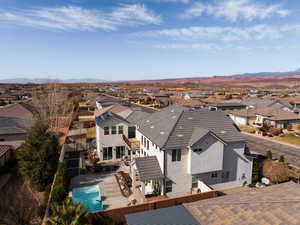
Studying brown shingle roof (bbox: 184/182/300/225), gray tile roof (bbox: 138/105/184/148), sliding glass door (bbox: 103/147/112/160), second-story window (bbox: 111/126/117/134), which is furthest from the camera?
sliding glass door (bbox: 103/147/112/160)

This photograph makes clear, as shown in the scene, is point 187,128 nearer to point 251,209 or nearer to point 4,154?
point 251,209

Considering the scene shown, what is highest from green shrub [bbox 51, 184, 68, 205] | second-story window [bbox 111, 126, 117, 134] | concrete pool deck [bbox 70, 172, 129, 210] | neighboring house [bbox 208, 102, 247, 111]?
second-story window [bbox 111, 126, 117, 134]

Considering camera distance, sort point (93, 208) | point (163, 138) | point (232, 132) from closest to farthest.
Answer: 1. point (93, 208)
2. point (163, 138)
3. point (232, 132)

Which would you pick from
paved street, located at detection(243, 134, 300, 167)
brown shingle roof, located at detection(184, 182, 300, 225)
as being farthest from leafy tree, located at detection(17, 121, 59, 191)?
paved street, located at detection(243, 134, 300, 167)

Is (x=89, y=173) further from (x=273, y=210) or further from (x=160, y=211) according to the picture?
(x=273, y=210)

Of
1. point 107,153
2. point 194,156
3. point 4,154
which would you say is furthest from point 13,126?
point 194,156

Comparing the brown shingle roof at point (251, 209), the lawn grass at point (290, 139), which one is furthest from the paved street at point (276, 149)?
the brown shingle roof at point (251, 209)

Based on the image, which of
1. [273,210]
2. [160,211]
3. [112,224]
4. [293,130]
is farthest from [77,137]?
[293,130]

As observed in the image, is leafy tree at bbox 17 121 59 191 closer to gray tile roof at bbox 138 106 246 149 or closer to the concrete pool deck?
the concrete pool deck
